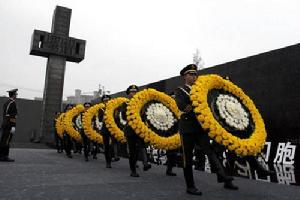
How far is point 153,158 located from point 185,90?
22.1 feet

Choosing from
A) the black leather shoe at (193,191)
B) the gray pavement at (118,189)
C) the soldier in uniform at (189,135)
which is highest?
the soldier in uniform at (189,135)

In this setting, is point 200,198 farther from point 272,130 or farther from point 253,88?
point 253,88

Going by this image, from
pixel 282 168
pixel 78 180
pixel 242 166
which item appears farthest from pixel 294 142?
pixel 78 180

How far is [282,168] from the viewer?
7176 mm

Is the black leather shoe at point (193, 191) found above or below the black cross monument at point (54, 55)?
below

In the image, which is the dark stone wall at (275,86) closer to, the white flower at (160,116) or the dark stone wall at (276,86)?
the dark stone wall at (276,86)

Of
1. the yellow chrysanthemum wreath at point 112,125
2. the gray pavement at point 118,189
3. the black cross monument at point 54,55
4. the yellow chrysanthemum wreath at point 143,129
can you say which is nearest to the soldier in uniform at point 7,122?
the yellow chrysanthemum wreath at point 112,125

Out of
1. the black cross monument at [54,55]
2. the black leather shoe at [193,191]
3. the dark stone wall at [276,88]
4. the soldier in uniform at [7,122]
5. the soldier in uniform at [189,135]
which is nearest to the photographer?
the black leather shoe at [193,191]

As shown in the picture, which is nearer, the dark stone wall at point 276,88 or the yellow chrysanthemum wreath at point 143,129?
the yellow chrysanthemum wreath at point 143,129

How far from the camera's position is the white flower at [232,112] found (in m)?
5.13

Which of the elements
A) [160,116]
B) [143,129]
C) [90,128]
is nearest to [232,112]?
[143,129]

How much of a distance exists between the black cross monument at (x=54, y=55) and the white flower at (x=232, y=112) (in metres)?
18.7

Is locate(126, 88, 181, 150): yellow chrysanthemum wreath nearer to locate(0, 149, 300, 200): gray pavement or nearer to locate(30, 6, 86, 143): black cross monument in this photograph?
locate(0, 149, 300, 200): gray pavement

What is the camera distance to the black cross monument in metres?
22.4
